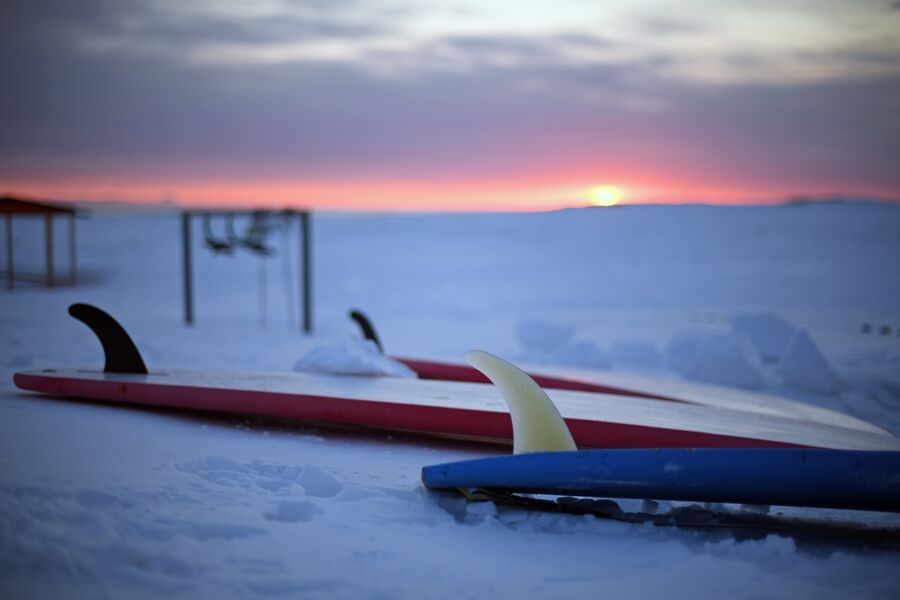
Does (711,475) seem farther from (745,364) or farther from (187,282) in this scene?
(187,282)

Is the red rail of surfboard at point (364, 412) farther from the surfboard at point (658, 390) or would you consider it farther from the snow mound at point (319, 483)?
the surfboard at point (658, 390)

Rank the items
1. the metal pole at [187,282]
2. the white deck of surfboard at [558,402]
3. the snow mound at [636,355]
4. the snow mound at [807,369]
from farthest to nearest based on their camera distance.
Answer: the metal pole at [187,282], the snow mound at [636,355], the snow mound at [807,369], the white deck of surfboard at [558,402]

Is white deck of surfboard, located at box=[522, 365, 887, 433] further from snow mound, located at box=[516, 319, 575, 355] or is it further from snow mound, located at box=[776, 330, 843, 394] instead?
snow mound, located at box=[516, 319, 575, 355]

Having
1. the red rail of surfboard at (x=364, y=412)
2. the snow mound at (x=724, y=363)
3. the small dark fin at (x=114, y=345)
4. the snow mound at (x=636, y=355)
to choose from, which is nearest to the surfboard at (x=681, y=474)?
the red rail of surfboard at (x=364, y=412)

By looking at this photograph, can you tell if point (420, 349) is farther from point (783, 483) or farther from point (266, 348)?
point (783, 483)

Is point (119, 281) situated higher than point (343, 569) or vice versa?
point (119, 281)

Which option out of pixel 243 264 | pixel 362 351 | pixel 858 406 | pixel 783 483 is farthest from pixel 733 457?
pixel 243 264

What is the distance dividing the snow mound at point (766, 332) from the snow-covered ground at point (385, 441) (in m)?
0.03

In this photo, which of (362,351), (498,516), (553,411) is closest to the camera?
(498,516)

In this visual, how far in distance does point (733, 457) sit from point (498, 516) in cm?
83

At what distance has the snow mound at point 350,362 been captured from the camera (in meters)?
5.29

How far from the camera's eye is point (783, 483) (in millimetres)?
2598

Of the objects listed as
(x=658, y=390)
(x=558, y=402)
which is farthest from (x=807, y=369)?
(x=558, y=402)

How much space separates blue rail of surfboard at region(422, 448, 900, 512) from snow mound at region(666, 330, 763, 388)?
198 inches
